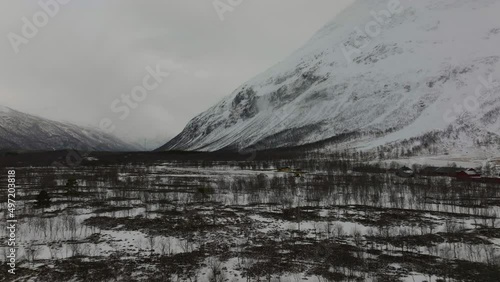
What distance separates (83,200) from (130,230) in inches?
498

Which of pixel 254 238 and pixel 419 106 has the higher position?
pixel 419 106

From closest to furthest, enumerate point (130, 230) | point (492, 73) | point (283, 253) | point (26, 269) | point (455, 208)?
point (26, 269) < point (283, 253) < point (130, 230) < point (455, 208) < point (492, 73)

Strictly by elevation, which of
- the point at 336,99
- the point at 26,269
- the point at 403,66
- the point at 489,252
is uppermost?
the point at 403,66

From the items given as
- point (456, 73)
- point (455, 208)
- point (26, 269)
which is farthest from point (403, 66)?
point (26, 269)

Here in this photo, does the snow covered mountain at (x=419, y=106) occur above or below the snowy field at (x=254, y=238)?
above

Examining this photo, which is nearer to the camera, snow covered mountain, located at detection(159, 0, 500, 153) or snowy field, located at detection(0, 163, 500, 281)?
snowy field, located at detection(0, 163, 500, 281)

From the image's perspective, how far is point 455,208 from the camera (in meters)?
29.7

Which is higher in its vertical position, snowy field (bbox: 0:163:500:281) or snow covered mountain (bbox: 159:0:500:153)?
snow covered mountain (bbox: 159:0:500:153)

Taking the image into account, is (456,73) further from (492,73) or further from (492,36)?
(492,36)

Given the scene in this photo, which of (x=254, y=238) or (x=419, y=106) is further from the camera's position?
(x=419, y=106)

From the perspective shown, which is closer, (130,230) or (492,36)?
(130,230)

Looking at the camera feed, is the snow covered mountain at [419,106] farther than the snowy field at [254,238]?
Yes

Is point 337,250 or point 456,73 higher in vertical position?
point 456,73

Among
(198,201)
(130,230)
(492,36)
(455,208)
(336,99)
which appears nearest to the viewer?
(130,230)
